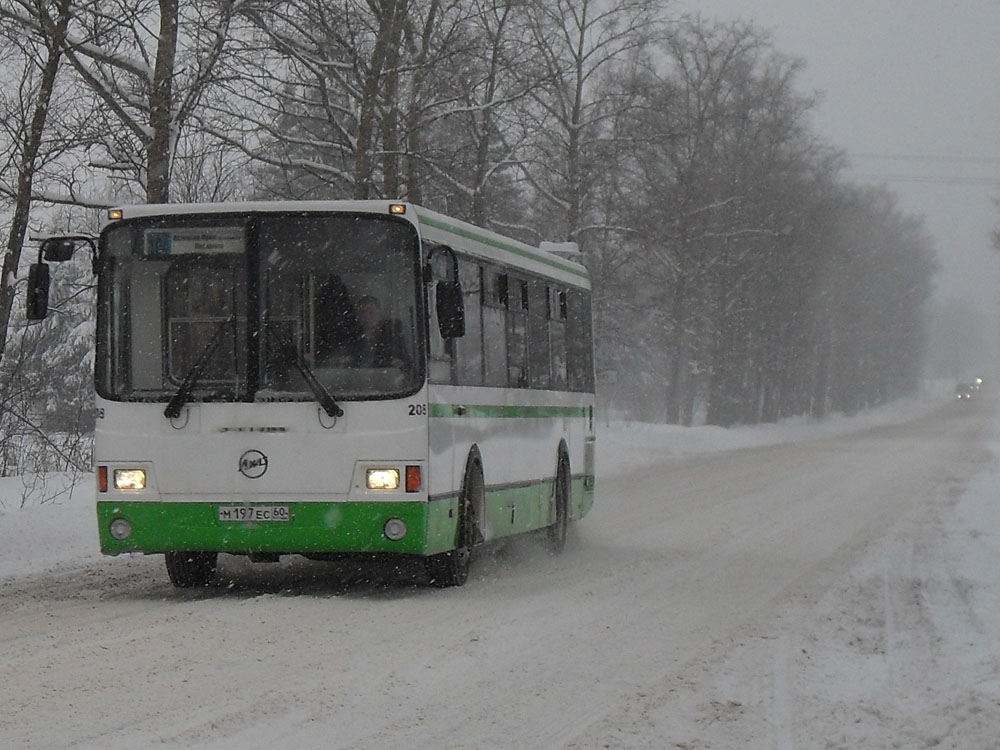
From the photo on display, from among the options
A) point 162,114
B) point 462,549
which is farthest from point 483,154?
point 462,549

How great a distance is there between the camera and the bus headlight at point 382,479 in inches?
450

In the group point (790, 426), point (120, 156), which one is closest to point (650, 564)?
point (120, 156)

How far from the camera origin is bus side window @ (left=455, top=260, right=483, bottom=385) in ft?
41.3

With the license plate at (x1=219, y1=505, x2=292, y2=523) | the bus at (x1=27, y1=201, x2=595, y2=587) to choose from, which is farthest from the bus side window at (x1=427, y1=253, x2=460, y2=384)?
the license plate at (x1=219, y1=505, x2=292, y2=523)

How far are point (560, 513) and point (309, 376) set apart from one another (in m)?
5.24

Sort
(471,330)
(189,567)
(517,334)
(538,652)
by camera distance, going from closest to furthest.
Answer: (538,652), (189,567), (471,330), (517,334)

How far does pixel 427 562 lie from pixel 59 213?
1562 cm

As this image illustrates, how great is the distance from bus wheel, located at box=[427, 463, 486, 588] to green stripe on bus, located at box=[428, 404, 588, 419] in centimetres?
46

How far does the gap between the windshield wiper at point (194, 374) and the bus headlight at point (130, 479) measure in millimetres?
454

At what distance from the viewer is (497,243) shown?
45.8 feet

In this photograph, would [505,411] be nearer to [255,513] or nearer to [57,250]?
[255,513]

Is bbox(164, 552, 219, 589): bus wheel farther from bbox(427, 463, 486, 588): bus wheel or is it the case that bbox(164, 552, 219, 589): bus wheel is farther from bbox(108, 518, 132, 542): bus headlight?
bbox(427, 463, 486, 588): bus wheel

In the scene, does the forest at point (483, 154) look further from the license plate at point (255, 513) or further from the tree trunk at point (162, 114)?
the license plate at point (255, 513)

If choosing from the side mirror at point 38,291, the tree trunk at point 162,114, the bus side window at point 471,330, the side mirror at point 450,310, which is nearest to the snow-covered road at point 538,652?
the bus side window at point 471,330
